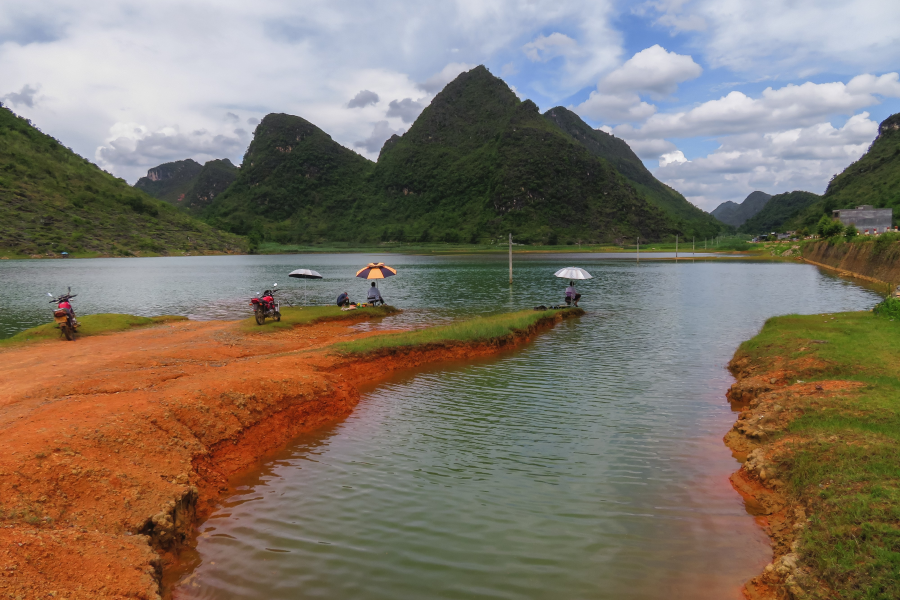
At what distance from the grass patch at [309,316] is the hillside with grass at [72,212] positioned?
117 meters

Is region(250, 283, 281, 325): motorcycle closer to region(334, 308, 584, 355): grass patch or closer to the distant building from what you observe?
region(334, 308, 584, 355): grass patch

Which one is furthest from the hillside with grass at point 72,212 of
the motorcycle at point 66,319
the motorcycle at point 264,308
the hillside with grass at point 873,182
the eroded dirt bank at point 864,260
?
the hillside with grass at point 873,182

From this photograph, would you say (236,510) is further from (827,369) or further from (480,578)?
(827,369)

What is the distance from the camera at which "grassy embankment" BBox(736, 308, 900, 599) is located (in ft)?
18.1

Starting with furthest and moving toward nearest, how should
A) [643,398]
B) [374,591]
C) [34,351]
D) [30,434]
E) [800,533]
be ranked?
[34,351] → [643,398] → [30,434] → [800,533] → [374,591]

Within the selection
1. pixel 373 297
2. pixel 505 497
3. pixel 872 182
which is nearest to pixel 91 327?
pixel 373 297

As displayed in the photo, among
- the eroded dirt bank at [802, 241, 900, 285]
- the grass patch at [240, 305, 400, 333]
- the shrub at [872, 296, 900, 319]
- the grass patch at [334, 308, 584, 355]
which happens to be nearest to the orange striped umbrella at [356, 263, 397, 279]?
the grass patch at [240, 305, 400, 333]

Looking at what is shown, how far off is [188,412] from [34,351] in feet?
41.7

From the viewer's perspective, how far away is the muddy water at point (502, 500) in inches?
252

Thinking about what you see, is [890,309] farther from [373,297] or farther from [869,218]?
[869,218]

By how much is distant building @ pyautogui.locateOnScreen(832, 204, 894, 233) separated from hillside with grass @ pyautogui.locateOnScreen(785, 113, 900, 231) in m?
13.7

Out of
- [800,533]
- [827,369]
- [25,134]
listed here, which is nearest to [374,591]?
[800,533]

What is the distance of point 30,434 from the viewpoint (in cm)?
798

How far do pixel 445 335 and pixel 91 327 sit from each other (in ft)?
56.1
